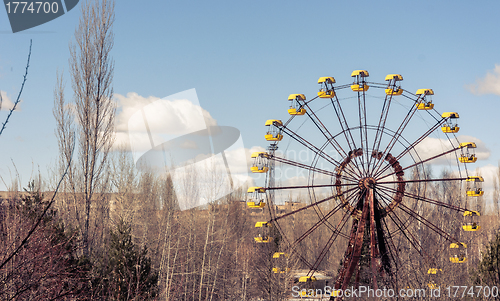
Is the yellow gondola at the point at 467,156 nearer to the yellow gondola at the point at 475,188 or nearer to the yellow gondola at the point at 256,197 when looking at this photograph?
the yellow gondola at the point at 475,188

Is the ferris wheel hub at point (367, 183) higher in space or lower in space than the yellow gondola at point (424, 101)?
lower

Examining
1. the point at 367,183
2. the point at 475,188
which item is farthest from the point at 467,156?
the point at 367,183

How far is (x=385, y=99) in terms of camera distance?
1630 centimetres

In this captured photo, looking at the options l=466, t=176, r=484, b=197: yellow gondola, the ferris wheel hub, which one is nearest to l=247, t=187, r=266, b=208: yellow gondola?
the ferris wheel hub

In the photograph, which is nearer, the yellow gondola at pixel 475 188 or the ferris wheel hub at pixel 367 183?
the ferris wheel hub at pixel 367 183

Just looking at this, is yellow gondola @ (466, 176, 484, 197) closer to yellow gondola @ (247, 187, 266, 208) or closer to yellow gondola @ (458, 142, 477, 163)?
yellow gondola @ (458, 142, 477, 163)

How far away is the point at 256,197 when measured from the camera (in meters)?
17.0

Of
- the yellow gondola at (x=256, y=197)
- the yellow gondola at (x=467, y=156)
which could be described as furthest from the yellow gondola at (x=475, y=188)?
the yellow gondola at (x=256, y=197)

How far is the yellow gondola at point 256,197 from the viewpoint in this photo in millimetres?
16828

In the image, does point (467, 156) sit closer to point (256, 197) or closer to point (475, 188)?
point (475, 188)

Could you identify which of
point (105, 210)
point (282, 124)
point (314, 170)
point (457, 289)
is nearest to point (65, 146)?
point (105, 210)

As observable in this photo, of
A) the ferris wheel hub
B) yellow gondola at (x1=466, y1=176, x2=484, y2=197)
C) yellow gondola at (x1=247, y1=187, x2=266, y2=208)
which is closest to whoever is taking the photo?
the ferris wheel hub

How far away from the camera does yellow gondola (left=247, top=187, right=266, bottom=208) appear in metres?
16.8

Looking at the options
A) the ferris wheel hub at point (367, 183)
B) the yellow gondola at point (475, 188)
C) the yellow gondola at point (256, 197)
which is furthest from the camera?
the yellow gondola at point (256, 197)
